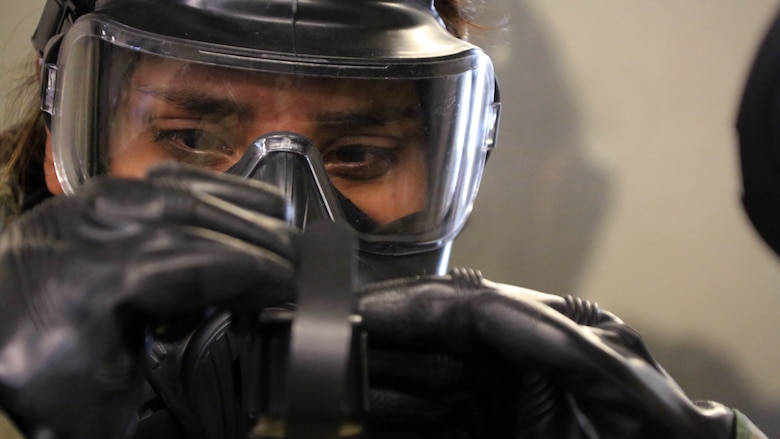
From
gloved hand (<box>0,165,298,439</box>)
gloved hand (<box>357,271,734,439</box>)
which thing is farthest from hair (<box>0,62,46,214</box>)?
gloved hand (<box>357,271,734,439</box>)

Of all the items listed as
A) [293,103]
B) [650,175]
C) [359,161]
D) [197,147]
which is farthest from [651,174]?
[197,147]

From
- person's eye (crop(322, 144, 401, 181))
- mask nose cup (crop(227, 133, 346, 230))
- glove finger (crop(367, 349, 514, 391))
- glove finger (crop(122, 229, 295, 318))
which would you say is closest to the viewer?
glove finger (crop(122, 229, 295, 318))

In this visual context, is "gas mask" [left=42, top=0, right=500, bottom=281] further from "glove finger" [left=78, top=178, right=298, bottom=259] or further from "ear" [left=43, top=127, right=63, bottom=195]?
"glove finger" [left=78, top=178, right=298, bottom=259]

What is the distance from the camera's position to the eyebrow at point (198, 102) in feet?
3.34

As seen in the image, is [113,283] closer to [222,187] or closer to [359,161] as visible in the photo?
[222,187]

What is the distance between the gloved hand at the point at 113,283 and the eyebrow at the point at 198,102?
0.48 metres

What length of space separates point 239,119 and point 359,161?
0.20 metres

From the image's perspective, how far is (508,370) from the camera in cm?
67

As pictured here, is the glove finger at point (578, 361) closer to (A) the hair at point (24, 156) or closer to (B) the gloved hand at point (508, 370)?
(B) the gloved hand at point (508, 370)

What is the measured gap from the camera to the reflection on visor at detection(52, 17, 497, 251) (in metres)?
1.01

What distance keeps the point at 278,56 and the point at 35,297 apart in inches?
20.7

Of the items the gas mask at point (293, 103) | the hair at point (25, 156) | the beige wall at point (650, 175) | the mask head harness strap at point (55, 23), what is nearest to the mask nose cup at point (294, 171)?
the gas mask at point (293, 103)

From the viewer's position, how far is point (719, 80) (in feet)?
4.67

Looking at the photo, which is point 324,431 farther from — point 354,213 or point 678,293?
point 678,293
